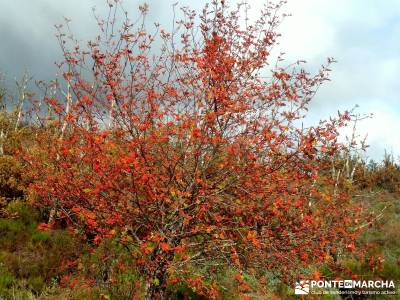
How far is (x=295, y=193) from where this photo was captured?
6.09m

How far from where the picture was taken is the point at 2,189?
1348 cm

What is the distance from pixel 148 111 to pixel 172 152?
0.86 m

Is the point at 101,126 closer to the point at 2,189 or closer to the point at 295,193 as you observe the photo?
the point at 295,193

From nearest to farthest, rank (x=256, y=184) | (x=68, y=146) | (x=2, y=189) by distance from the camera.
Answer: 1. (x=256, y=184)
2. (x=68, y=146)
3. (x=2, y=189)

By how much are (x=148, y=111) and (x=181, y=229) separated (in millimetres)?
2113

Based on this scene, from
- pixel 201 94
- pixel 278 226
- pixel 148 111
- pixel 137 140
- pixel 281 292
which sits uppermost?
pixel 201 94

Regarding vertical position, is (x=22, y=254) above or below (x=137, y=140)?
below

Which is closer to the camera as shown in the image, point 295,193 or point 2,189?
point 295,193

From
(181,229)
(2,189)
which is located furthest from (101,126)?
(2,189)

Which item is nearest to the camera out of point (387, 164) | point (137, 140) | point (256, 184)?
point (137, 140)

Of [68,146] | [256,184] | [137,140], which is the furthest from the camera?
[68,146]

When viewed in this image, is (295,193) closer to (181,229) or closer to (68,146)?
(181,229)

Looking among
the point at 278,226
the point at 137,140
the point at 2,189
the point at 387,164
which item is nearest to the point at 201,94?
the point at 137,140

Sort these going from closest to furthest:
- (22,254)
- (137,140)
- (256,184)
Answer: (137,140)
(256,184)
(22,254)
